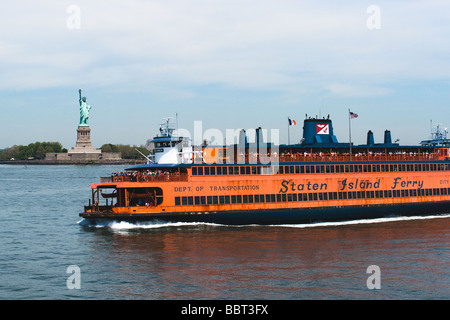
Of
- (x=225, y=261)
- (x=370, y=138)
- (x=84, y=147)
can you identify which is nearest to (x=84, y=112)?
(x=84, y=147)

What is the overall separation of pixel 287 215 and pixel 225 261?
13.1m

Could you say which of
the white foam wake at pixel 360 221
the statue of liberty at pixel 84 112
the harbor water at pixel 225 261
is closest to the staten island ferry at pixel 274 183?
the white foam wake at pixel 360 221

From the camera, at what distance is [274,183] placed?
39719 millimetres

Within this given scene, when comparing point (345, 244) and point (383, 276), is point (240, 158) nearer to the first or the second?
point (345, 244)

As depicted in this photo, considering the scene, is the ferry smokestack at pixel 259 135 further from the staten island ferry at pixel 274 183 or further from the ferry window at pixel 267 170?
the ferry window at pixel 267 170

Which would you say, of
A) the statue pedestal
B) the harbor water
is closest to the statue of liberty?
the statue pedestal

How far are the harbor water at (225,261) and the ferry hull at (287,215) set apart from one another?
0.56 meters

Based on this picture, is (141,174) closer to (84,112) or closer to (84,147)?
(84,112)

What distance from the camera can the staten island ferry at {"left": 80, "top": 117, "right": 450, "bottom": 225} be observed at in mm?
37500

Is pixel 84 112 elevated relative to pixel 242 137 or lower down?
elevated

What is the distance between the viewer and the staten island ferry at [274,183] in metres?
37.5

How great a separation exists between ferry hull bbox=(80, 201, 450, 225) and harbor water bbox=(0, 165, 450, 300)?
0.56 m
